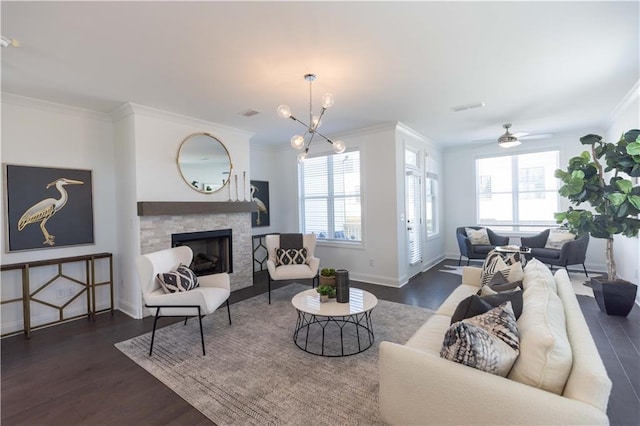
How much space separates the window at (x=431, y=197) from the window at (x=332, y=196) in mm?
1620

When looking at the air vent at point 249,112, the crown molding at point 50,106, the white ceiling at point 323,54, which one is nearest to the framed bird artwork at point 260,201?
the air vent at point 249,112

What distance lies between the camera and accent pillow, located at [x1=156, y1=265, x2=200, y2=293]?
2930 millimetres

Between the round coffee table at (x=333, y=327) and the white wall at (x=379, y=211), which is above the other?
the white wall at (x=379, y=211)

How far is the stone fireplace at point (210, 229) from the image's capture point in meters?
3.74

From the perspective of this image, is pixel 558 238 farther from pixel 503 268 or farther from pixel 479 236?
pixel 503 268

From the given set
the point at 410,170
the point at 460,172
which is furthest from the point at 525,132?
the point at 410,170

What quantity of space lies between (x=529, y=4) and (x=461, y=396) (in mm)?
2343

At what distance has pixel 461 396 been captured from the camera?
1262 millimetres

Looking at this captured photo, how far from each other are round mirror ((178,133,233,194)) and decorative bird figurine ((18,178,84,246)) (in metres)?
1.31

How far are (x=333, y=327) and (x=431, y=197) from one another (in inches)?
170

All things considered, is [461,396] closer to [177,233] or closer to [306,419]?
[306,419]

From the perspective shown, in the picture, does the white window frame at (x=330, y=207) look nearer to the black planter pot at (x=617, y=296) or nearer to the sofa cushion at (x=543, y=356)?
the black planter pot at (x=617, y=296)

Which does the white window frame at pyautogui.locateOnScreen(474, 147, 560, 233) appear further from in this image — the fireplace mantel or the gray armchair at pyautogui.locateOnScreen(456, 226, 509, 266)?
the fireplace mantel

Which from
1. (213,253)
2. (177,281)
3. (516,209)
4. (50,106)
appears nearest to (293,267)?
(213,253)
